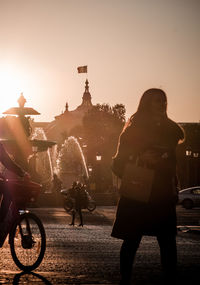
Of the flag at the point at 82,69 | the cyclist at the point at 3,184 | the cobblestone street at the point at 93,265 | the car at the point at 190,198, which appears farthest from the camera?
the flag at the point at 82,69

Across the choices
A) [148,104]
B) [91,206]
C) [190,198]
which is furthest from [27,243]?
[190,198]

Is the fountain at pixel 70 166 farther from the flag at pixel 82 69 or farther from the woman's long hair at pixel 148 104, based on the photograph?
the woman's long hair at pixel 148 104

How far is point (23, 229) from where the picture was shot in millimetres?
8484

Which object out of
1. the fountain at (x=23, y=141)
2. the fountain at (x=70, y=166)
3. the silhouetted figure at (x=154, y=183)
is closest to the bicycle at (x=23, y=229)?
the silhouetted figure at (x=154, y=183)

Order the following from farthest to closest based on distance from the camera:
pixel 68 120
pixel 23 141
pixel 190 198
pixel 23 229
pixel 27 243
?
1. pixel 68 120
2. pixel 190 198
3. pixel 23 141
4. pixel 23 229
5. pixel 27 243

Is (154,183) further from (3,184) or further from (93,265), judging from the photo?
(93,265)

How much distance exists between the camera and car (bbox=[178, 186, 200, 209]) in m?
41.8

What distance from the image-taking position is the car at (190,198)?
41781 mm

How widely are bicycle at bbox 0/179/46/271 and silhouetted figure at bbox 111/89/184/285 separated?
2286mm

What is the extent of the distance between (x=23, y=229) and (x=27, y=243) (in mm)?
229

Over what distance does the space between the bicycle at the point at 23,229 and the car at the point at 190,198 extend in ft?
110

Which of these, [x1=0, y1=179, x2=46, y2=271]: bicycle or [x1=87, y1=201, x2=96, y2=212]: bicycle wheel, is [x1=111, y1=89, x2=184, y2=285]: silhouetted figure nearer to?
[x1=0, y1=179, x2=46, y2=271]: bicycle

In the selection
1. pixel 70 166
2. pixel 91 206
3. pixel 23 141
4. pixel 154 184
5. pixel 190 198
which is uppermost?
pixel 154 184

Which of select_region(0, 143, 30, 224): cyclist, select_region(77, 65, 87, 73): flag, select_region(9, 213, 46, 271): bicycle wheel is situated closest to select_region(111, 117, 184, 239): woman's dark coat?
select_region(9, 213, 46, 271): bicycle wheel
